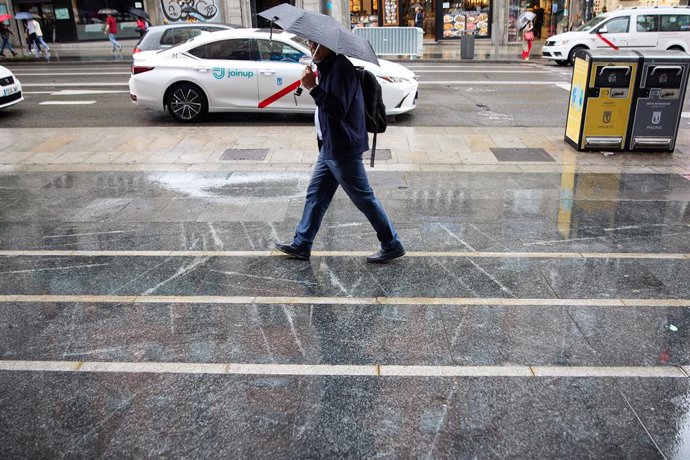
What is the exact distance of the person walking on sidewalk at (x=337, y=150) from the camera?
4.56m

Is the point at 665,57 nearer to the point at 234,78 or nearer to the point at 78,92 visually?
the point at 234,78

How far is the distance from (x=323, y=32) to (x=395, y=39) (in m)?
20.2

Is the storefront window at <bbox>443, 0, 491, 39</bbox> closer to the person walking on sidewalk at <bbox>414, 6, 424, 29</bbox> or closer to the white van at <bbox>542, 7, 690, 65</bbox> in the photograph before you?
the person walking on sidewalk at <bbox>414, 6, 424, 29</bbox>

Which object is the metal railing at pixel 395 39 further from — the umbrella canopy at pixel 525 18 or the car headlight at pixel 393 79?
the car headlight at pixel 393 79

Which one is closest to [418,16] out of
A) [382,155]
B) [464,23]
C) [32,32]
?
[464,23]

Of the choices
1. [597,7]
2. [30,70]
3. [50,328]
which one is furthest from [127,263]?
[597,7]

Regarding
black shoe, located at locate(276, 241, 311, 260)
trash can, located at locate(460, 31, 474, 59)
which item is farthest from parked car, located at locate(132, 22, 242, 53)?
black shoe, located at locate(276, 241, 311, 260)

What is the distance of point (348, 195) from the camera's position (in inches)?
202

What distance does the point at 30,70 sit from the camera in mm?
20719

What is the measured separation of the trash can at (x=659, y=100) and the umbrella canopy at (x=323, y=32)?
18.4 feet

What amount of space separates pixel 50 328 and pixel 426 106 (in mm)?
10153

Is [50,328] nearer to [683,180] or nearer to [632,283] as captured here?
[632,283]

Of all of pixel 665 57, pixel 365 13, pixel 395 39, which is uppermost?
pixel 365 13

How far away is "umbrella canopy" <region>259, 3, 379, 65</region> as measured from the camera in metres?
4.22
